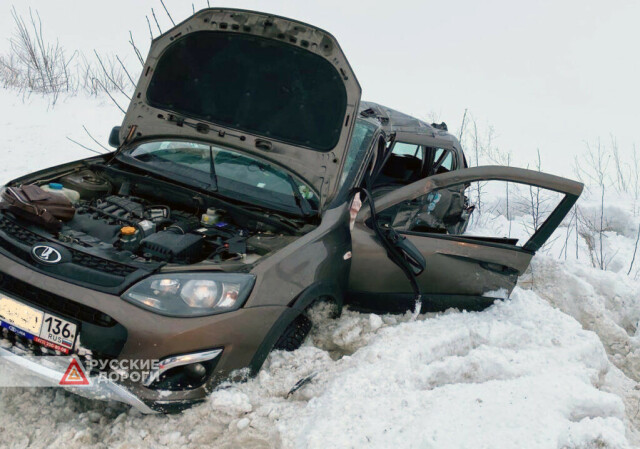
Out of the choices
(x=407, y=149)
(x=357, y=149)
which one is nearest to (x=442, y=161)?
(x=407, y=149)

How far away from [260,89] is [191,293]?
5.04 ft

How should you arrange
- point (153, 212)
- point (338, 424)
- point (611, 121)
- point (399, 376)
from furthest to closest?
1. point (611, 121)
2. point (153, 212)
3. point (399, 376)
4. point (338, 424)

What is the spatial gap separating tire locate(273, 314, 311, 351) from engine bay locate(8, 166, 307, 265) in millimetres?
442

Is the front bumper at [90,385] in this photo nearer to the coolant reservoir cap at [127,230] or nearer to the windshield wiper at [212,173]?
the coolant reservoir cap at [127,230]

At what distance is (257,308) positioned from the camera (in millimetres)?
2543

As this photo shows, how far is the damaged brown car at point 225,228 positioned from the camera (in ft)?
7.77

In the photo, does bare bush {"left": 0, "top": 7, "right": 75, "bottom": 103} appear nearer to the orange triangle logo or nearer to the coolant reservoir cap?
the coolant reservoir cap

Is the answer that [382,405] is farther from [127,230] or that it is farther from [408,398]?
[127,230]

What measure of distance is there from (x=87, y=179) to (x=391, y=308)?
2230 millimetres

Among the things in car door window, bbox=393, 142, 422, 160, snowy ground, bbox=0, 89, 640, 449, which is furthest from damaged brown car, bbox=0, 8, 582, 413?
car door window, bbox=393, 142, 422, 160

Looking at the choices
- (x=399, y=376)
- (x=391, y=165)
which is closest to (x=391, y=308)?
(x=399, y=376)

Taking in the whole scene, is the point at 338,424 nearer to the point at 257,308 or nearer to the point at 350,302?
the point at 257,308

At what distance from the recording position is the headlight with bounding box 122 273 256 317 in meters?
2.37

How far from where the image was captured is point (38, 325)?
238 cm
